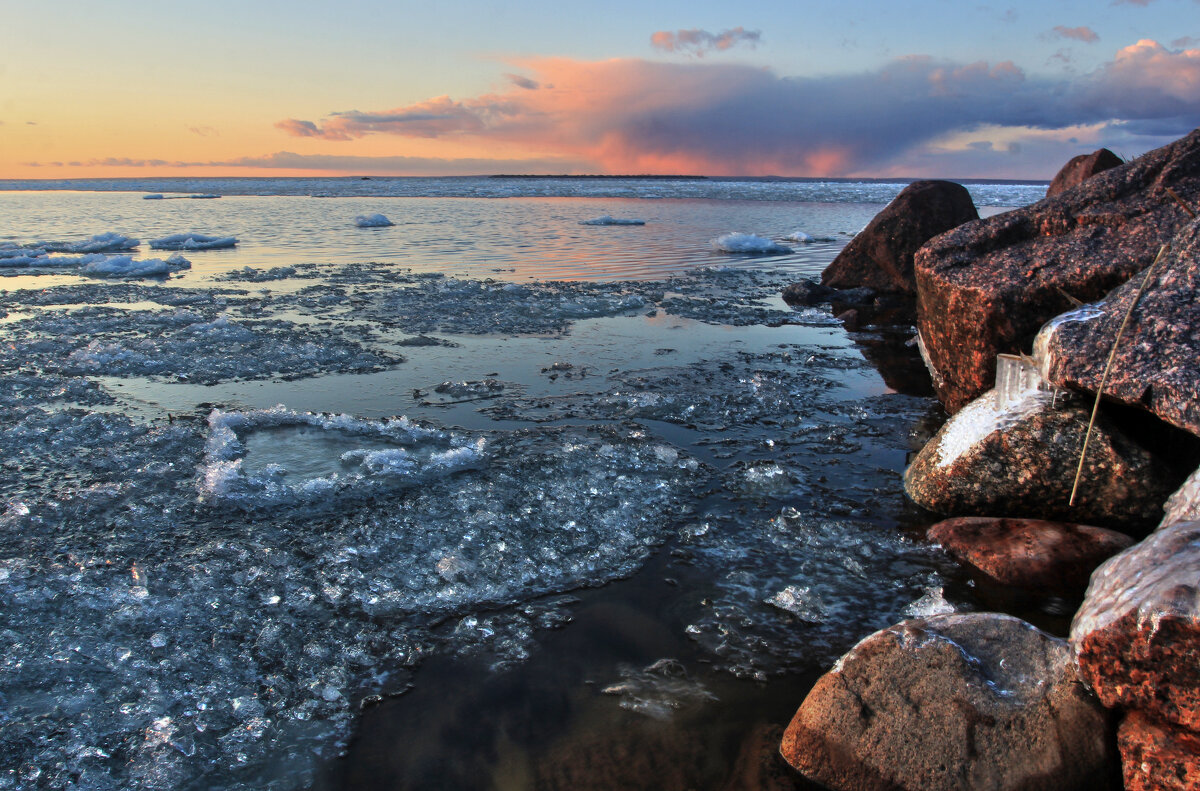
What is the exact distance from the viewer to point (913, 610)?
3594mm

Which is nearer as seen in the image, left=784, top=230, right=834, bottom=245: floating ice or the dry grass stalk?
the dry grass stalk

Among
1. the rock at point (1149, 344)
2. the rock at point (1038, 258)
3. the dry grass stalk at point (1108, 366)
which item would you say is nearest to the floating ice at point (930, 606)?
the dry grass stalk at point (1108, 366)

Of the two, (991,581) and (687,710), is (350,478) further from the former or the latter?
(991,581)

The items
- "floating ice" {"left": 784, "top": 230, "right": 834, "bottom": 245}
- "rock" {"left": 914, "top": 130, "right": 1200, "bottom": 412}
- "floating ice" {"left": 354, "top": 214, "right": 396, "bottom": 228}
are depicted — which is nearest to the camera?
"rock" {"left": 914, "top": 130, "right": 1200, "bottom": 412}

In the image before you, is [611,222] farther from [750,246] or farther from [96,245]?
[96,245]

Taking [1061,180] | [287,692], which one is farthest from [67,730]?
[1061,180]

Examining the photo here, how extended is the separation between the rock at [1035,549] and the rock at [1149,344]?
0.75 m

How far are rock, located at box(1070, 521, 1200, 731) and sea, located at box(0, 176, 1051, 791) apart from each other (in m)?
0.90

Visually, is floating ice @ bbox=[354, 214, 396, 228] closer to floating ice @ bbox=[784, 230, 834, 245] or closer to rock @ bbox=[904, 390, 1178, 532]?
floating ice @ bbox=[784, 230, 834, 245]

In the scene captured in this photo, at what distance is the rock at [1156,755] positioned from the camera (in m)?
2.23

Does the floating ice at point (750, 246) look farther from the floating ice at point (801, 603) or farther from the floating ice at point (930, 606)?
the floating ice at point (801, 603)

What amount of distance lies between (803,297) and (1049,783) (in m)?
10.3

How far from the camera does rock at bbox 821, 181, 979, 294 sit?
475 inches

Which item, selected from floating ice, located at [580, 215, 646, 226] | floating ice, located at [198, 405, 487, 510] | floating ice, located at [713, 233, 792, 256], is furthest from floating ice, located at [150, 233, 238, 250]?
floating ice, located at [198, 405, 487, 510]
